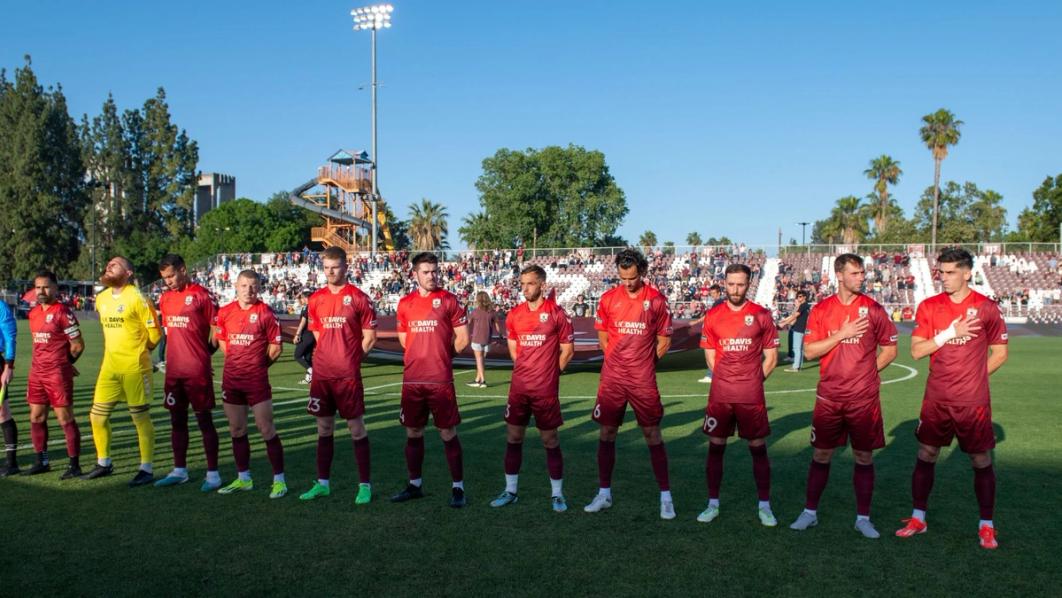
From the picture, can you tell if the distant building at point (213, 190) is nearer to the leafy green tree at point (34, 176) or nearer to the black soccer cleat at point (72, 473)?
the leafy green tree at point (34, 176)

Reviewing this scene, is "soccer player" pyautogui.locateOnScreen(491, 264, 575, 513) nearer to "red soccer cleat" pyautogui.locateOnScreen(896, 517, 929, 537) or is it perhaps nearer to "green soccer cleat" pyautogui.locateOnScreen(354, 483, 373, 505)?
"green soccer cleat" pyautogui.locateOnScreen(354, 483, 373, 505)

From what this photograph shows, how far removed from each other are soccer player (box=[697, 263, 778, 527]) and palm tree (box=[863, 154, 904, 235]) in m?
73.0

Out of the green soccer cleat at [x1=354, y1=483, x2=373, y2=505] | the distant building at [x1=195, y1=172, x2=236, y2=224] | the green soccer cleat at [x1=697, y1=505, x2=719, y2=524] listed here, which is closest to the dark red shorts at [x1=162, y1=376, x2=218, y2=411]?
the green soccer cleat at [x1=354, y1=483, x2=373, y2=505]

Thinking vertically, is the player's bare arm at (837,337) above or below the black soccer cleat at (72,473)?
above

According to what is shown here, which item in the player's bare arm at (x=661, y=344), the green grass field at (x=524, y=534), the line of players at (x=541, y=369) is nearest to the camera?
the green grass field at (x=524, y=534)

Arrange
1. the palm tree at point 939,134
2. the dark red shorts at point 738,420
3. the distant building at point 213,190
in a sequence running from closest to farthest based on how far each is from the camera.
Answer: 1. the dark red shorts at point 738,420
2. the palm tree at point 939,134
3. the distant building at point 213,190

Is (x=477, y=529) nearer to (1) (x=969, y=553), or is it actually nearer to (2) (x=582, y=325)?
(1) (x=969, y=553)

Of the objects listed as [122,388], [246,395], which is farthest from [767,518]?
[122,388]

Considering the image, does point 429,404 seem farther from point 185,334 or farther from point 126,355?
point 126,355

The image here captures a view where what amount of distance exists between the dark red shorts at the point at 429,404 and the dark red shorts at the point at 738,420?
2.17m

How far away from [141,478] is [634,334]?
4939mm

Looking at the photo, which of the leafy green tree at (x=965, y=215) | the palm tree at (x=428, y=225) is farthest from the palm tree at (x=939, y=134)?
the palm tree at (x=428, y=225)

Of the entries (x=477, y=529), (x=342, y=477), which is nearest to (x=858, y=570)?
(x=477, y=529)

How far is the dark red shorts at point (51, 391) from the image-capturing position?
7.94 meters
